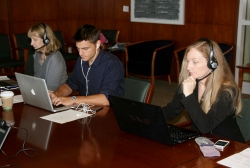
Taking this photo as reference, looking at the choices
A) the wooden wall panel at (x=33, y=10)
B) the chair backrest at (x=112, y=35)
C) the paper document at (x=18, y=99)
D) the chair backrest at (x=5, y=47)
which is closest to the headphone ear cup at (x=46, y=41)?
the paper document at (x=18, y=99)

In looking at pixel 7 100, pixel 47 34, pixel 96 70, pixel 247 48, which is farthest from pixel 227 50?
pixel 7 100

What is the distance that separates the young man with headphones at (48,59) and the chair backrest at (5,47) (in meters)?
2.93

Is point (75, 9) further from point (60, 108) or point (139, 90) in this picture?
point (60, 108)

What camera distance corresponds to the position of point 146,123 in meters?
2.13

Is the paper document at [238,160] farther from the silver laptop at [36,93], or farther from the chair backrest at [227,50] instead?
the chair backrest at [227,50]

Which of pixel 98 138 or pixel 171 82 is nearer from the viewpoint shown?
pixel 98 138

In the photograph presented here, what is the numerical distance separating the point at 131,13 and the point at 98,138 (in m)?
5.62

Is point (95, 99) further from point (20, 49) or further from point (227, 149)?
point (20, 49)

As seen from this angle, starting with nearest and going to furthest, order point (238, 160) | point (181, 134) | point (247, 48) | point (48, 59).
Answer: point (238, 160), point (181, 134), point (48, 59), point (247, 48)

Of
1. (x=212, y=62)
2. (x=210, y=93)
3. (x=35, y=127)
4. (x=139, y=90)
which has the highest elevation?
(x=212, y=62)

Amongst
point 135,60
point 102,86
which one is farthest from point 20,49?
point 102,86

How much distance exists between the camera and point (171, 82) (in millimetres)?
7160

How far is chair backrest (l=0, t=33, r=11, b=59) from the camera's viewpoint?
670cm

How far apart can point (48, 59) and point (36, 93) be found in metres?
0.99
